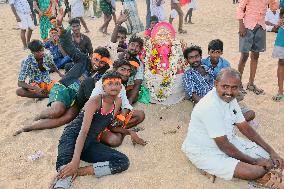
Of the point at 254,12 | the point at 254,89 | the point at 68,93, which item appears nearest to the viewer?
the point at 68,93

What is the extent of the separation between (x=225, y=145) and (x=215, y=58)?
1908mm

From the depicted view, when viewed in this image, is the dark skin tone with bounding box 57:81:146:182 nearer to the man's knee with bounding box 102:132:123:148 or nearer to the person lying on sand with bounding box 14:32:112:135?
the man's knee with bounding box 102:132:123:148

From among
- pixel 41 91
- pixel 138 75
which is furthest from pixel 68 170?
pixel 41 91

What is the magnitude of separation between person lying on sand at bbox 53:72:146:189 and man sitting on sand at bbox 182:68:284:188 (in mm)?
869

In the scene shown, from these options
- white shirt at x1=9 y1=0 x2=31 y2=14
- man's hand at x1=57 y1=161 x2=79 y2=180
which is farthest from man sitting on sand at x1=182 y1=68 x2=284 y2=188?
white shirt at x1=9 y1=0 x2=31 y2=14

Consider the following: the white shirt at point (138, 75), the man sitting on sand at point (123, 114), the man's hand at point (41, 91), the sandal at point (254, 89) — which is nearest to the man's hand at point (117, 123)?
the man sitting on sand at point (123, 114)

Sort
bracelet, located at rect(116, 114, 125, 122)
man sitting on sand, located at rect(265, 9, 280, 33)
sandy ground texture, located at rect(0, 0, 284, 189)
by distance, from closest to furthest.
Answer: sandy ground texture, located at rect(0, 0, 284, 189)
bracelet, located at rect(116, 114, 125, 122)
man sitting on sand, located at rect(265, 9, 280, 33)

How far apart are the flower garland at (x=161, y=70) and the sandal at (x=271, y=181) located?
2.09 m

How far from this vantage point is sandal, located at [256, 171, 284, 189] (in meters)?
3.44

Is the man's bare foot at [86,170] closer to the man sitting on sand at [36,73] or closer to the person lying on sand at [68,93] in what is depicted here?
the person lying on sand at [68,93]

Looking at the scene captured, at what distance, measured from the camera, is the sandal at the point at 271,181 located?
→ 3.44 metres

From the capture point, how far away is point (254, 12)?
18.4ft

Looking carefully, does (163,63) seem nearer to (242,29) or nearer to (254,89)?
(242,29)

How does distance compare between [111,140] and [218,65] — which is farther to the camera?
[218,65]
